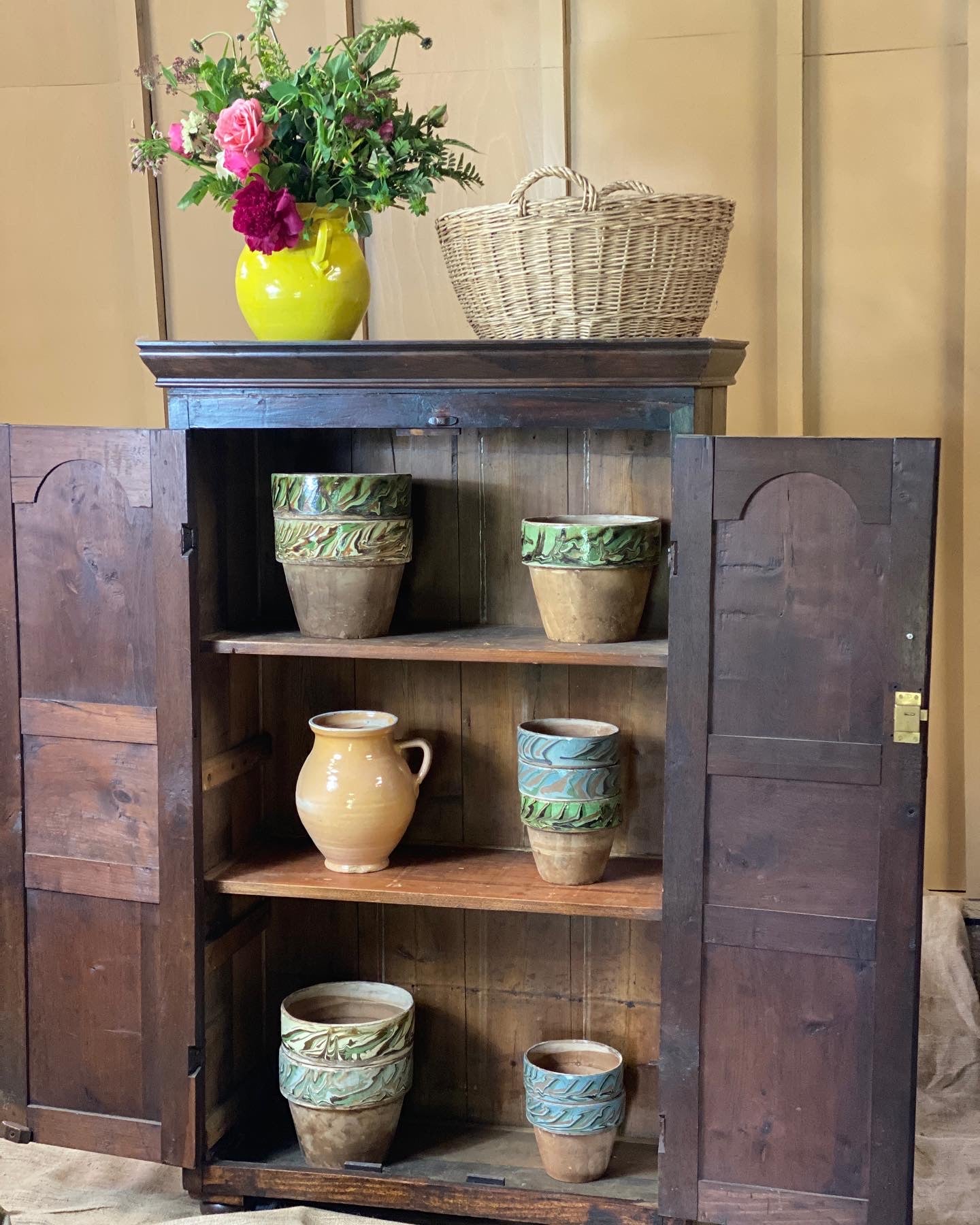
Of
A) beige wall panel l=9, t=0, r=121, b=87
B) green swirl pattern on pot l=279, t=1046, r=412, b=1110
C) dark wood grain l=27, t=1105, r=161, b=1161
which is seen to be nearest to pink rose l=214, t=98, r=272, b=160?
beige wall panel l=9, t=0, r=121, b=87

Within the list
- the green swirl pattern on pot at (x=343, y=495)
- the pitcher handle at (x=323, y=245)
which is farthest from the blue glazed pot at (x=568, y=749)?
the pitcher handle at (x=323, y=245)

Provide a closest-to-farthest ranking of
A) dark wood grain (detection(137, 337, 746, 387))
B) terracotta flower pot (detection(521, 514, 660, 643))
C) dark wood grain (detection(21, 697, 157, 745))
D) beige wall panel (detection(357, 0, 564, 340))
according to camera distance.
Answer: dark wood grain (detection(137, 337, 746, 387)), terracotta flower pot (detection(521, 514, 660, 643)), dark wood grain (detection(21, 697, 157, 745)), beige wall panel (detection(357, 0, 564, 340))

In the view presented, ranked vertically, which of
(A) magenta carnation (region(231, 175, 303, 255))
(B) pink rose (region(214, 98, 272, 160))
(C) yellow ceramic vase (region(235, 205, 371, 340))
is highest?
(B) pink rose (region(214, 98, 272, 160))

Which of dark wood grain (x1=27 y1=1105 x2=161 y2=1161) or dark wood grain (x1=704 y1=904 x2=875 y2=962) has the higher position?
dark wood grain (x1=704 y1=904 x2=875 y2=962)

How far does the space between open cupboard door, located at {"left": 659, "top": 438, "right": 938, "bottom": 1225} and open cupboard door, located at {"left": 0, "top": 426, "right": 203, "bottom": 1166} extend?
78 centimetres

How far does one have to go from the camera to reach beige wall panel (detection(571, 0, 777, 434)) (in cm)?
264

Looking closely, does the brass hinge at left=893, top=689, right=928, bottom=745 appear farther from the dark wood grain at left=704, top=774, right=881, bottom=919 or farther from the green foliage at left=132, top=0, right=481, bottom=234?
the green foliage at left=132, top=0, right=481, bottom=234

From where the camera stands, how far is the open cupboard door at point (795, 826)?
1873 mm

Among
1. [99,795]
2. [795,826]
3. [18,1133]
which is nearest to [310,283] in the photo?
[99,795]

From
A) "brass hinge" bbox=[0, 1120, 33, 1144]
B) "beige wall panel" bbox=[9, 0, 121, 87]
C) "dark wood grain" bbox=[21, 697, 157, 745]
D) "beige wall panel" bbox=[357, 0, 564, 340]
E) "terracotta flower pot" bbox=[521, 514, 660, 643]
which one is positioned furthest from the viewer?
"beige wall panel" bbox=[9, 0, 121, 87]

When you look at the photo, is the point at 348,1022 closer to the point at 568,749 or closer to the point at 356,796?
the point at 356,796

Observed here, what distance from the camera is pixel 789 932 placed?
196 centimetres

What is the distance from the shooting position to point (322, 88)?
2000mm

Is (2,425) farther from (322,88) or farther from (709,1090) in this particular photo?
(709,1090)
